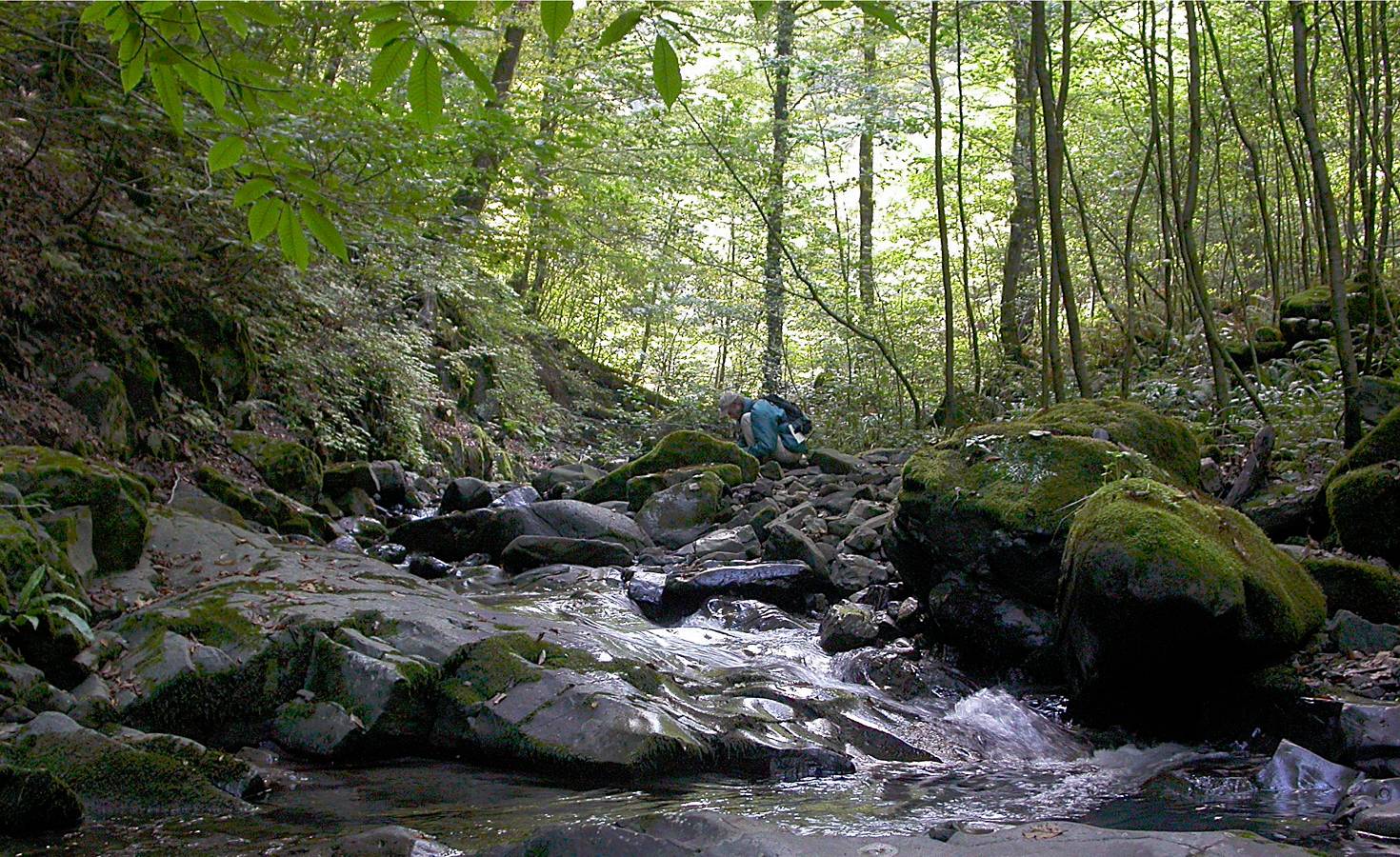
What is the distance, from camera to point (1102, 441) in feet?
19.7

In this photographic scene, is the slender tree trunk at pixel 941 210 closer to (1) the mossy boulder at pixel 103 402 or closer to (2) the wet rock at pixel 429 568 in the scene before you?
(2) the wet rock at pixel 429 568

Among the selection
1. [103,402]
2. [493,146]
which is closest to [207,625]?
[103,402]

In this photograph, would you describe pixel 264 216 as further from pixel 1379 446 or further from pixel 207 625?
pixel 1379 446

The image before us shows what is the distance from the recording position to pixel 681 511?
10664 millimetres

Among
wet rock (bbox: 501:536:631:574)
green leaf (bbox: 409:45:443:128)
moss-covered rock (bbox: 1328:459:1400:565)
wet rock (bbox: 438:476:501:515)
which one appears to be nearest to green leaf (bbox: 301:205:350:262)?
green leaf (bbox: 409:45:443:128)

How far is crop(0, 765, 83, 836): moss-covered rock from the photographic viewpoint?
9.48ft

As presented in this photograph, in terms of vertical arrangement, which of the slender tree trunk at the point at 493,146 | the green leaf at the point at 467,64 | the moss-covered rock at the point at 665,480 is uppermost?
the slender tree trunk at the point at 493,146

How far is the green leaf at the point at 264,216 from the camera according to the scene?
1926 millimetres

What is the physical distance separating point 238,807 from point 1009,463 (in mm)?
4702

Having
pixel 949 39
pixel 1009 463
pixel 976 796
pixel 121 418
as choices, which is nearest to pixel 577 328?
pixel 949 39

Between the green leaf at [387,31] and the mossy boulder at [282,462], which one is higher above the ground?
the green leaf at [387,31]

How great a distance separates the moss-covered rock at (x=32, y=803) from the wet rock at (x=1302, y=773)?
4.30 m

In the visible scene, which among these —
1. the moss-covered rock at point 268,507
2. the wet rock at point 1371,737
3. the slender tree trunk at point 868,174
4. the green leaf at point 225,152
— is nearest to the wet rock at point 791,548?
the moss-covered rock at point 268,507

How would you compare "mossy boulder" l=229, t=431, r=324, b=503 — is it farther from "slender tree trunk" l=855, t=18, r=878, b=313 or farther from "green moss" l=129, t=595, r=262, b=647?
"slender tree trunk" l=855, t=18, r=878, b=313
